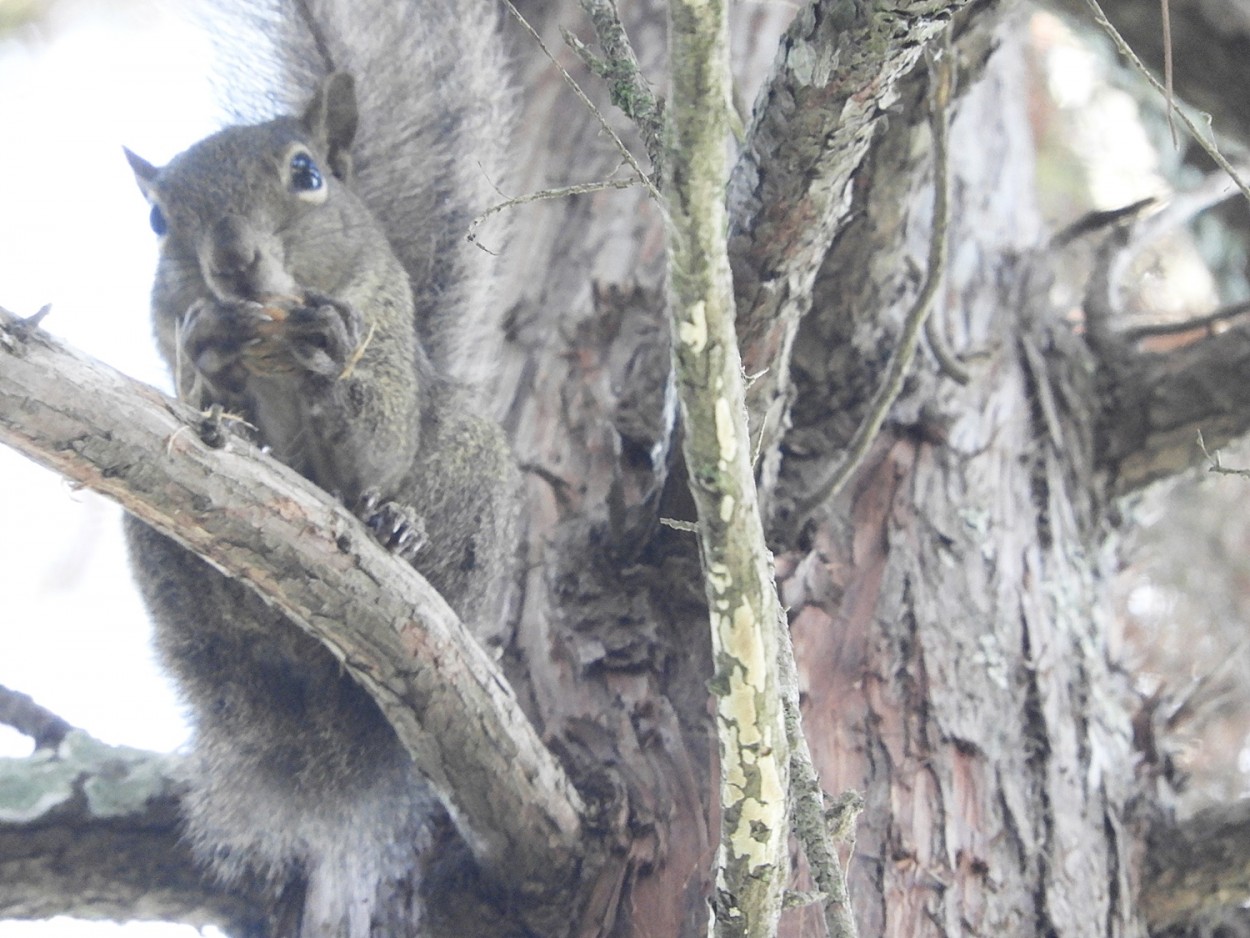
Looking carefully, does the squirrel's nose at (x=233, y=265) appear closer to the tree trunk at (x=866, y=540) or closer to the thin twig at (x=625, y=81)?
the tree trunk at (x=866, y=540)

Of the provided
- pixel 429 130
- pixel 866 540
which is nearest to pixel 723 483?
pixel 866 540

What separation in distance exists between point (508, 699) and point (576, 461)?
30.8 inches

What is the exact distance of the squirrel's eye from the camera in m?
2.40

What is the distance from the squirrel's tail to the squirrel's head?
8.8 inches

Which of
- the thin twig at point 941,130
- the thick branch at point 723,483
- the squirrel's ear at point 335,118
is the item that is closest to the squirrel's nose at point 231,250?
the squirrel's ear at point 335,118

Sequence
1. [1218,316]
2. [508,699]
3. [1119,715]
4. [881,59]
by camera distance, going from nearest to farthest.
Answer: [881,59], [508,699], [1119,715], [1218,316]

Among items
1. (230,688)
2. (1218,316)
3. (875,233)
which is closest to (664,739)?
(230,688)

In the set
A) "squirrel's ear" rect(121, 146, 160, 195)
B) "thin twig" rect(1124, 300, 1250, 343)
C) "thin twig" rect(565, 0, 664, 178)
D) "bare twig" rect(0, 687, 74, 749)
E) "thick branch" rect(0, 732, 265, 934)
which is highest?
"thin twig" rect(1124, 300, 1250, 343)

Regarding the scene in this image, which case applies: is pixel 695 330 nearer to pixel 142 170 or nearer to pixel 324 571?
pixel 324 571

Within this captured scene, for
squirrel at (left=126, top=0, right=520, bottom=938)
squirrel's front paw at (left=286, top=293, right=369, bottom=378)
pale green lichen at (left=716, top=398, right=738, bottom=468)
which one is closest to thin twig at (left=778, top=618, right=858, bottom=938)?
pale green lichen at (left=716, top=398, right=738, bottom=468)

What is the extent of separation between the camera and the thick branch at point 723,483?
1034 mm

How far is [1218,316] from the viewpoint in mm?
2650

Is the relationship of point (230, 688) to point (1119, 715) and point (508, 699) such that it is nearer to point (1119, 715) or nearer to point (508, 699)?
point (508, 699)

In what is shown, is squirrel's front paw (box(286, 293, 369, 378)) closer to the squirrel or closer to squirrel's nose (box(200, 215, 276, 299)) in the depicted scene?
the squirrel
